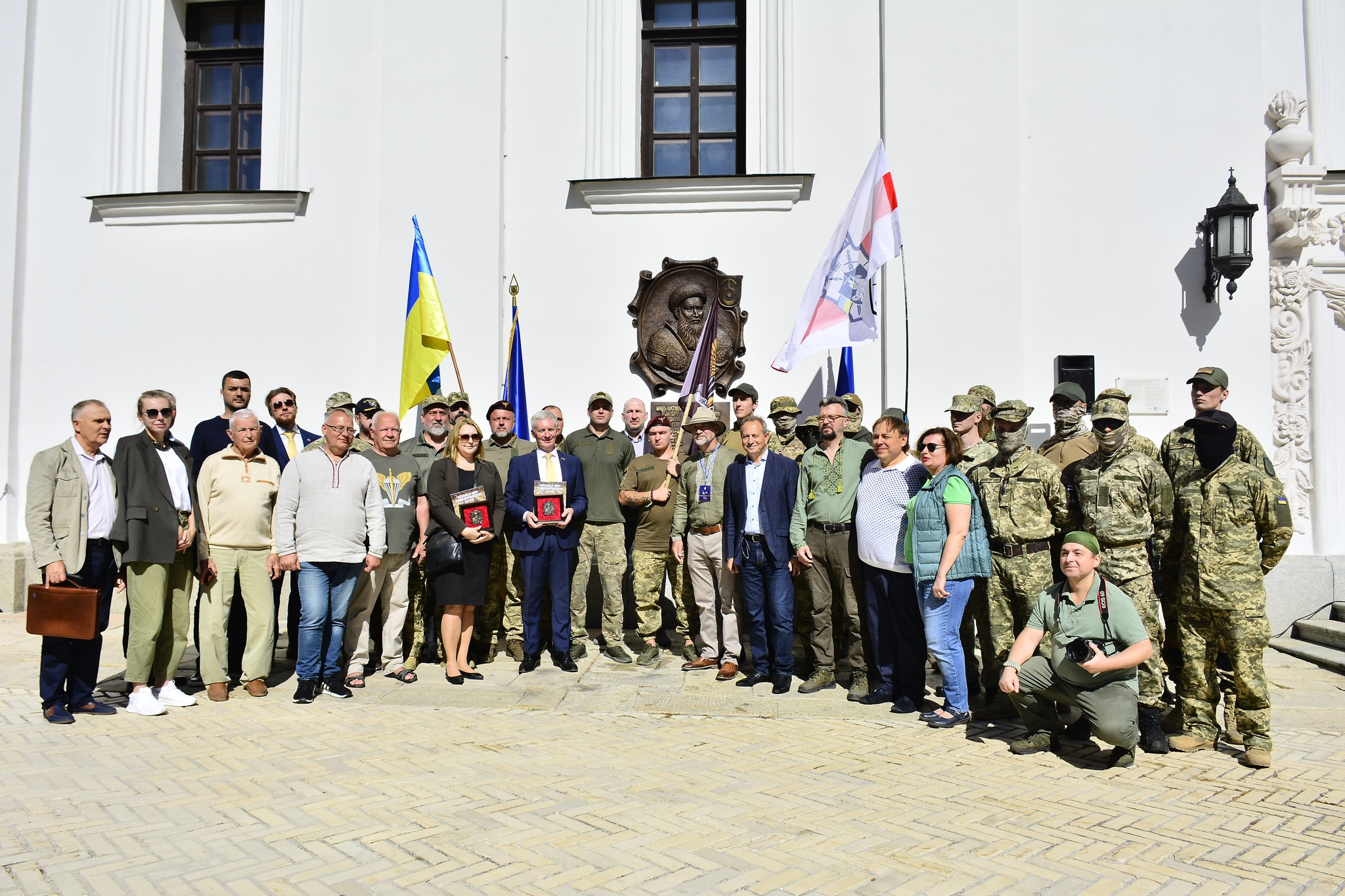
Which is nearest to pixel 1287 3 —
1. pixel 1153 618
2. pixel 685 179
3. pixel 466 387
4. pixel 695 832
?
pixel 685 179

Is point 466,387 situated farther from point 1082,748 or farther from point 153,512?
point 1082,748

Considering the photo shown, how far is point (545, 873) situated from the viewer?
3320mm

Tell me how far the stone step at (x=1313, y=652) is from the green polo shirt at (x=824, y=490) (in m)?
3.83

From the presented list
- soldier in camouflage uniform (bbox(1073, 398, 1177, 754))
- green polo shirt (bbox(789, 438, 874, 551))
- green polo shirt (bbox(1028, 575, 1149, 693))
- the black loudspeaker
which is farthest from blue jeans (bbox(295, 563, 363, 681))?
the black loudspeaker

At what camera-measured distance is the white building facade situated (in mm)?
8445

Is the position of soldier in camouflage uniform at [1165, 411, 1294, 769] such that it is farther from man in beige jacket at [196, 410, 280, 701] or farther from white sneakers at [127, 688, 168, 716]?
white sneakers at [127, 688, 168, 716]

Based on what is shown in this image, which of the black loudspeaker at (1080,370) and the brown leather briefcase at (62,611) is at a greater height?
the black loudspeaker at (1080,370)

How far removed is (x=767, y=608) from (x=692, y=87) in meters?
5.76

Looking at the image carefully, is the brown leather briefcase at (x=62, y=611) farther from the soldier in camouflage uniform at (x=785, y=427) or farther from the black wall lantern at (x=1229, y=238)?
the black wall lantern at (x=1229, y=238)

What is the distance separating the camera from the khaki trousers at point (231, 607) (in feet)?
19.7

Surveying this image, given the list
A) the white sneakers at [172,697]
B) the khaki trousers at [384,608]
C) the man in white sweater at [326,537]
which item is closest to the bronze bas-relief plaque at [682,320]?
the khaki trousers at [384,608]

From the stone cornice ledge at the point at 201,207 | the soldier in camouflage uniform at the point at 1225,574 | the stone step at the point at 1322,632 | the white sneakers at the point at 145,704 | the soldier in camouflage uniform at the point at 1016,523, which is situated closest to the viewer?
the soldier in camouflage uniform at the point at 1225,574

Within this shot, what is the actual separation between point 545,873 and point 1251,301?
822 centimetres

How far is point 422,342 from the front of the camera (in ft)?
27.3
